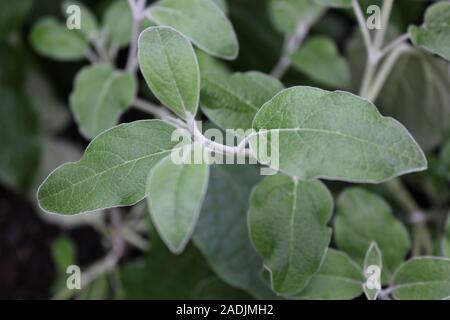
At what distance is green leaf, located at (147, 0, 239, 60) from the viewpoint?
68 centimetres

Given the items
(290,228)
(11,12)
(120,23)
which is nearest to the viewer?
(290,228)

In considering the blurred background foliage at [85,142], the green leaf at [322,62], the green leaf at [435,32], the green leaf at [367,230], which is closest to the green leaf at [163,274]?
the blurred background foliage at [85,142]

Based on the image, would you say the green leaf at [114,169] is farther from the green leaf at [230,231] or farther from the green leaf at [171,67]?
the green leaf at [230,231]

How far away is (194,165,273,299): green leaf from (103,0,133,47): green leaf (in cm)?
23

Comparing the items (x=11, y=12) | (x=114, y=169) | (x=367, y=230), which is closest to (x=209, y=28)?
(x=114, y=169)

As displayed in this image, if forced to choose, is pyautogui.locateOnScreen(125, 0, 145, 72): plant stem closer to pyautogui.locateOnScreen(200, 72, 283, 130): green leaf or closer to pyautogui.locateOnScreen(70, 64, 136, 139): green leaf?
pyautogui.locateOnScreen(70, 64, 136, 139): green leaf

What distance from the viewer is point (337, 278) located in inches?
27.6

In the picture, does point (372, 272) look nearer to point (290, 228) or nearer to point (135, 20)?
point (290, 228)

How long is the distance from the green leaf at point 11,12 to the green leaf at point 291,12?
436 mm

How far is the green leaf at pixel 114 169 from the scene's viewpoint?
0.56 meters

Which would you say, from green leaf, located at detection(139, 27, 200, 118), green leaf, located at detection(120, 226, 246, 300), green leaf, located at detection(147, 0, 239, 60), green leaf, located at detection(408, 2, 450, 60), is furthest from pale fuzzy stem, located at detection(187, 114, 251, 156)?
green leaf, located at detection(120, 226, 246, 300)

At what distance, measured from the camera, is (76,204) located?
1.86 ft

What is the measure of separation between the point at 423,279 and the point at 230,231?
258 mm

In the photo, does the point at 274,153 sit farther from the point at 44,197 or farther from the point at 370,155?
the point at 44,197
